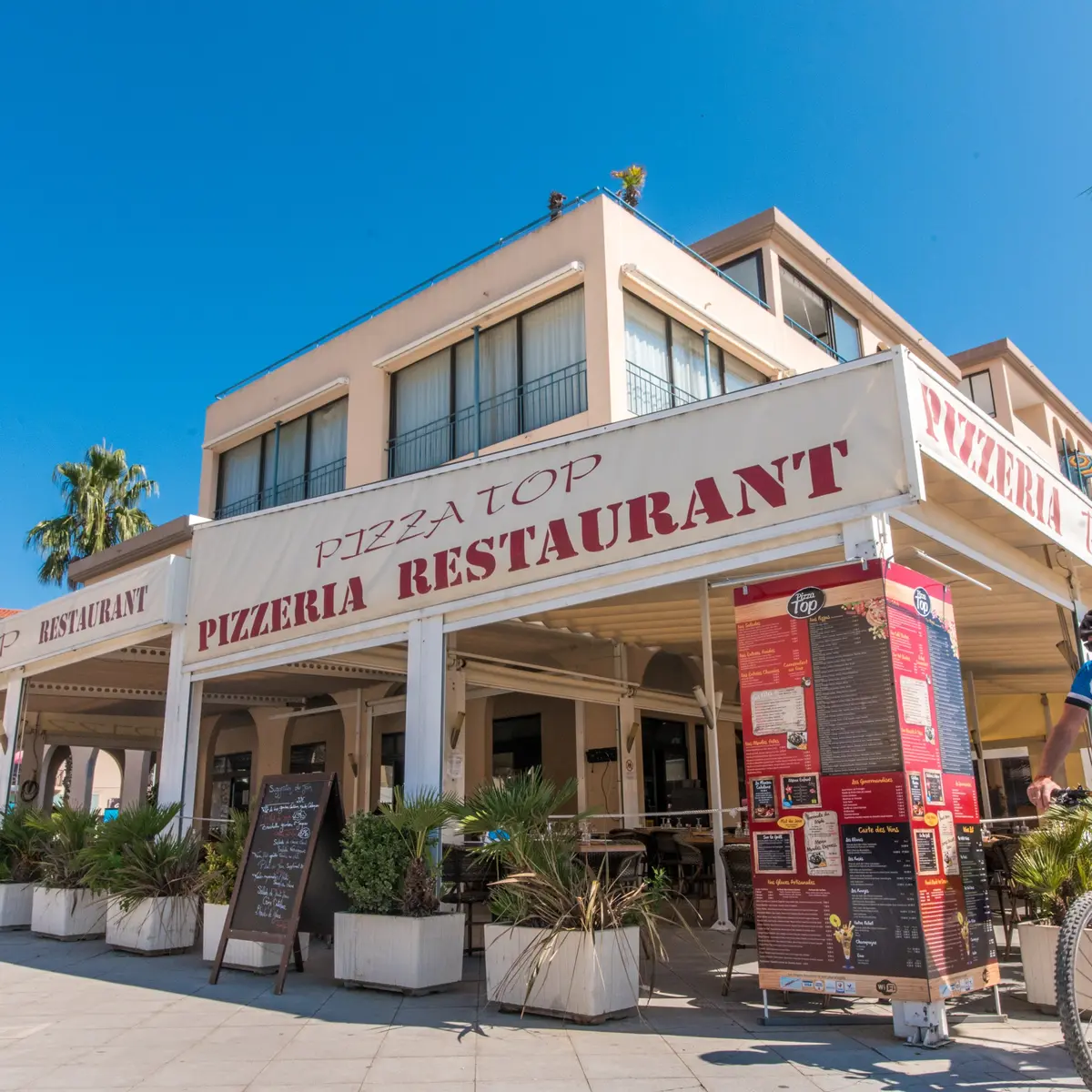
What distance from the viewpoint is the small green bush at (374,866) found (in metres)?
6.57

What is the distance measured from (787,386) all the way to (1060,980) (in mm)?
3601

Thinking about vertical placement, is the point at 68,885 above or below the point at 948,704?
below

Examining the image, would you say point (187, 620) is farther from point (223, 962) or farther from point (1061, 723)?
point (1061, 723)

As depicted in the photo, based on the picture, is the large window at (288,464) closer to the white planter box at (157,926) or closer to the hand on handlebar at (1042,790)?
the white planter box at (157,926)

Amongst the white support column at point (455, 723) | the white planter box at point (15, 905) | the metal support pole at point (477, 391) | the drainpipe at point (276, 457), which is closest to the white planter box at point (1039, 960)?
the white support column at point (455, 723)

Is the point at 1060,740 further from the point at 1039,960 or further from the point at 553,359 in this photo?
the point at 553,359

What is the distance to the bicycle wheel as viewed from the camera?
3.72 meters

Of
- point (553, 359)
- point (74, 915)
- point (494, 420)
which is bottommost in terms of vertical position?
point (74, 915)

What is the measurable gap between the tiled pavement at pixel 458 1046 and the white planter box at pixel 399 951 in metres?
0.12

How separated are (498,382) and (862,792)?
28.4ft


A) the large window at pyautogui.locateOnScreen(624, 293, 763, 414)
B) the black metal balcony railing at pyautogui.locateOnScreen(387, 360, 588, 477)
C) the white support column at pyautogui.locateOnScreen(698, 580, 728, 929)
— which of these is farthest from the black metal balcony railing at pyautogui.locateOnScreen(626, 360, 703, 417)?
the white support column at pyautogui.locateOnScreen(698, 580, 728, 929)

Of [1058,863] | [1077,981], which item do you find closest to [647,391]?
[1058,863]

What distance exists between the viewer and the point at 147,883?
27.5 feet

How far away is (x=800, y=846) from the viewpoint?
530cm
